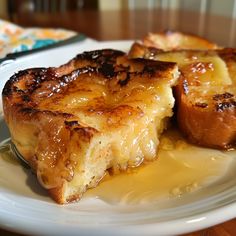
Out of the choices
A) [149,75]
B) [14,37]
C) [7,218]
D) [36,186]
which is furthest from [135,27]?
[7,218]

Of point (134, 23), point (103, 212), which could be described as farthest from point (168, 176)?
point (134, 23)

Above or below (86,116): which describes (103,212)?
below

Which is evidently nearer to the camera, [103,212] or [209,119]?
[103,212]

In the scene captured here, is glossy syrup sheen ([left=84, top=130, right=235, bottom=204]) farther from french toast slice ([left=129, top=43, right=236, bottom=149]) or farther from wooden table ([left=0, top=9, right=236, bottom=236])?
wooden table ([left=0, top=9, right=236, bottom=236])

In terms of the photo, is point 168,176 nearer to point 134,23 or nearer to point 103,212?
point 103,212

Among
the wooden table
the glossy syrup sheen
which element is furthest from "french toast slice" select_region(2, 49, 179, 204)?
the wooden table
